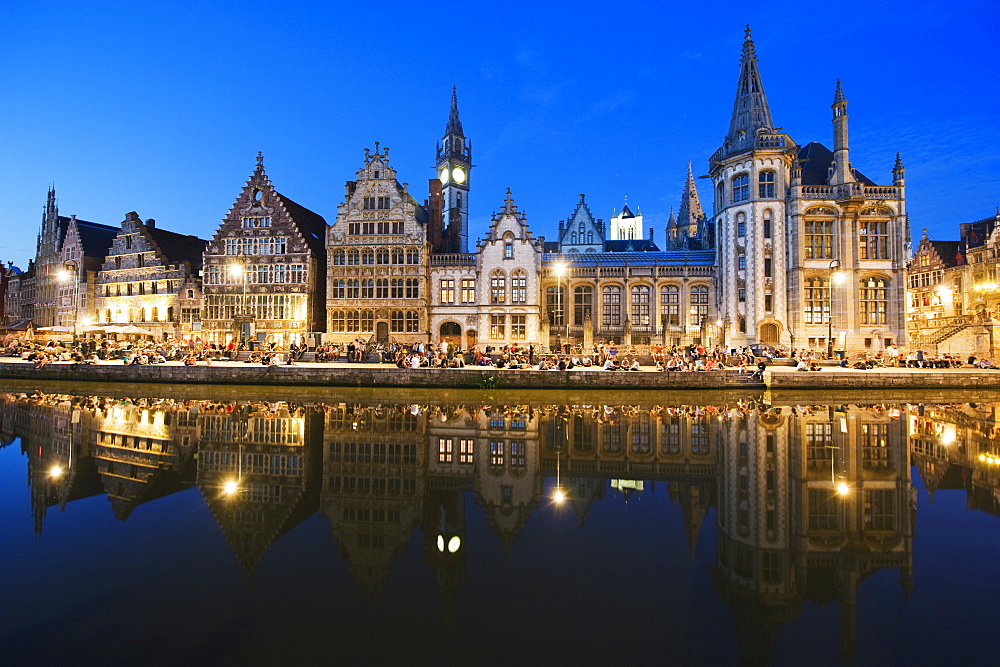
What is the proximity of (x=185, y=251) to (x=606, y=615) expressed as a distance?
193 ft

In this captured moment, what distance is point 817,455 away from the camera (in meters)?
12.4

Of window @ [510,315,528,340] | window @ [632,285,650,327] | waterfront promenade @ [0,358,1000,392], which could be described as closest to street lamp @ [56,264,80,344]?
waterfront promenade @ [0,358,1000,392]

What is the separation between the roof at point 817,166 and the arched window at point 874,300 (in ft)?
28.7

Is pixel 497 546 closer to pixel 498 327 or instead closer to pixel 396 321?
pixel 498 327

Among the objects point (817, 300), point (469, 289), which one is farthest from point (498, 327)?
point (817, 300)

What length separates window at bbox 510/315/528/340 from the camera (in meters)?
42.8

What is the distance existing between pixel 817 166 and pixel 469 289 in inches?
1291

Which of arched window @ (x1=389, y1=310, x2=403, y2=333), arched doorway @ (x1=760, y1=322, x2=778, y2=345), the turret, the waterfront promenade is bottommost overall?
the waterfront promenade

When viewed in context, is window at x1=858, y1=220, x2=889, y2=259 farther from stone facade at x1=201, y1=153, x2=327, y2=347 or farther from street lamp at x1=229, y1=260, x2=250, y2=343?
street lamp at x1=229, y1=260, x2=250, y2=343

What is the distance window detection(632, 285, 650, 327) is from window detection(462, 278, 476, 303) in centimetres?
1435

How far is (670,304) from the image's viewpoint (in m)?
44.3

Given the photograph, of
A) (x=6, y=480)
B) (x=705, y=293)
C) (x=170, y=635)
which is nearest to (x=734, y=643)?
(x=170, y=635)

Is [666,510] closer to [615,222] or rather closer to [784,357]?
[784,357]

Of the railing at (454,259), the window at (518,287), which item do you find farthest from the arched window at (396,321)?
the window at (518,287)
